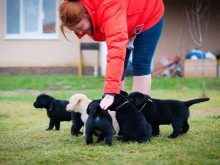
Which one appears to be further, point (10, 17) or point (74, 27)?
point (10, 17)

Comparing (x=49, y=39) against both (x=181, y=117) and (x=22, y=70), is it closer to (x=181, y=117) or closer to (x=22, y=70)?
(x=22, y=70)

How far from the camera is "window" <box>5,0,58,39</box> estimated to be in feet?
76.3

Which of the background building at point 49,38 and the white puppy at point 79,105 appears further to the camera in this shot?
the background building at point 49,38

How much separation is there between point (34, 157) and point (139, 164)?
107cm

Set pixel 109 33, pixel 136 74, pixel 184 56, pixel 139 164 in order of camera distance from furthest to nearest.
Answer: pixel 184 56 → pixel 136 74 → pixel 109 33 → pixel 139 164

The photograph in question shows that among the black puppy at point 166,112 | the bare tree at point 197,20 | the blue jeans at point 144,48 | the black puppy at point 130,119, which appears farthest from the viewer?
the bare tree at point 197,20

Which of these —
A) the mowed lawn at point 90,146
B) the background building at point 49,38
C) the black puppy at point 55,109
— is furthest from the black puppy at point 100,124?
the background building at point 49,38

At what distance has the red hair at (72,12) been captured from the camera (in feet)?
20.6

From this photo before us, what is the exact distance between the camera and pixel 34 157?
6.14m

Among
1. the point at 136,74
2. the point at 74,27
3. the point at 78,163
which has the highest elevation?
the point at 74,27

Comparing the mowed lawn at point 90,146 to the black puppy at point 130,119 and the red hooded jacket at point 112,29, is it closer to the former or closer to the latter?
the black puppy at point 130,119

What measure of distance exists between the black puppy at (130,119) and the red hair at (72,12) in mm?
1020

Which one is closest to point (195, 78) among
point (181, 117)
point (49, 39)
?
point (49, 39)

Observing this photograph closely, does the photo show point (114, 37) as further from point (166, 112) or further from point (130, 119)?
point (166, 112)
